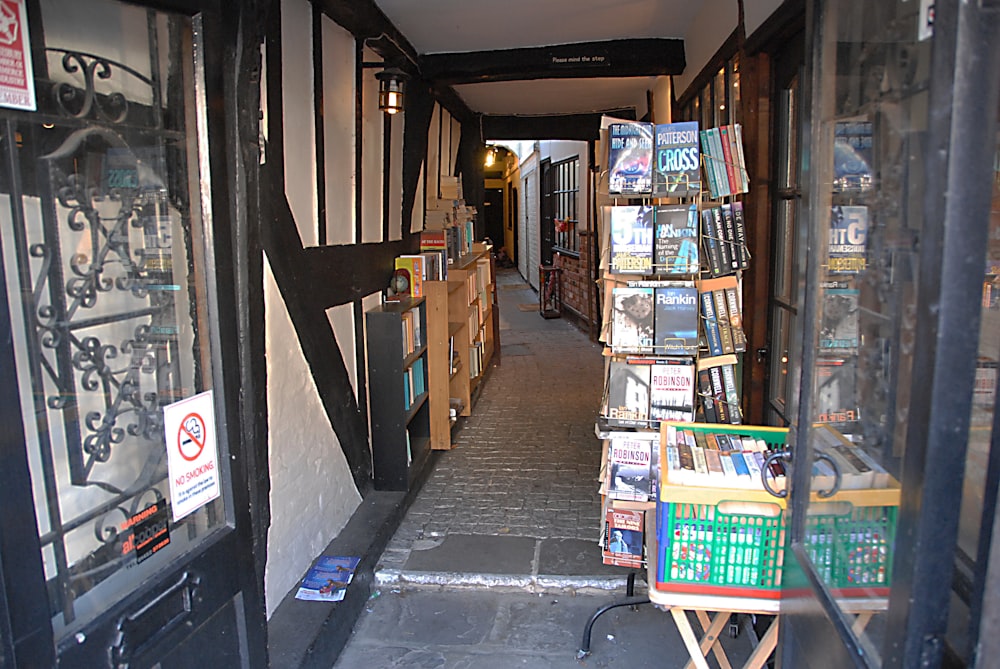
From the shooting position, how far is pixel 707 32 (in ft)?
13.8

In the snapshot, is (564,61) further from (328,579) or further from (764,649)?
(764,649)

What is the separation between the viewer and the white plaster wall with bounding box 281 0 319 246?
3.04 meters

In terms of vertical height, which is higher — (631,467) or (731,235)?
(731,235)

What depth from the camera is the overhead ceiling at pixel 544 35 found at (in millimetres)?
4191

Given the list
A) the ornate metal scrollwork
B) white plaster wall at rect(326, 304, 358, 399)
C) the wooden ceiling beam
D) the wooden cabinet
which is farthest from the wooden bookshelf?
the ornate metal scrollwork

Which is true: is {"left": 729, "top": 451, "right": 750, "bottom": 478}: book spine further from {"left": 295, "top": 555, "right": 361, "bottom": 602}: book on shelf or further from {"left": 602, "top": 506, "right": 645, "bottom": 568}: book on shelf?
{"left": 295, "top": 555, "right": 361, "bottom": 602}: book on shelf

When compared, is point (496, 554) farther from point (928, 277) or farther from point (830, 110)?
point (928, 277)

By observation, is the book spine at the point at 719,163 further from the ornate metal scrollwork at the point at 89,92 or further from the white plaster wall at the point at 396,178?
the white plaster wall at the point at 396,178

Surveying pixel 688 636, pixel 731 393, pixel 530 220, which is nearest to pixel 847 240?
pixel 688 636

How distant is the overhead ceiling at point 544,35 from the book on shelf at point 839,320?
9.91 feet

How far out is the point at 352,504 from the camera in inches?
153

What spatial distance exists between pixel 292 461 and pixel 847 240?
232 cm

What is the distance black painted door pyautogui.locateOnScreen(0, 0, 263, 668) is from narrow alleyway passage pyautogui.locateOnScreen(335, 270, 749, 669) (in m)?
1.26

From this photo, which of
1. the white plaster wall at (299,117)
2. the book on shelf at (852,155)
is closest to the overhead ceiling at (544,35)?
the white plaster wall at (299,117)
